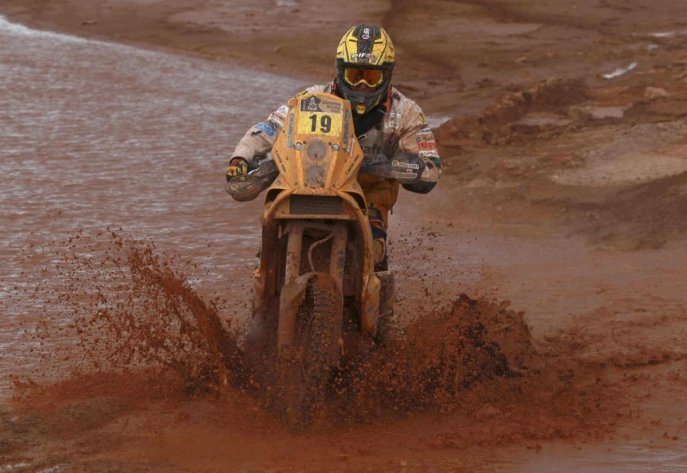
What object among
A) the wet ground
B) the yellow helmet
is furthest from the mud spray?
the yellow helmet

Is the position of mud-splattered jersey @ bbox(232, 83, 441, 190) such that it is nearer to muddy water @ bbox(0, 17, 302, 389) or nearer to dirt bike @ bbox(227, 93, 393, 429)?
dirt bike @ bbox(227, 93, 393, 429)

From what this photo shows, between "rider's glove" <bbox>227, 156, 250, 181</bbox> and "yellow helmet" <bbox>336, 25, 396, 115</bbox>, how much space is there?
65 centimetres

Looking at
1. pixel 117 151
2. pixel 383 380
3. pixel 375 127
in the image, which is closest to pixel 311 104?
pixel 375 127

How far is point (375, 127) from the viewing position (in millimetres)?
6441

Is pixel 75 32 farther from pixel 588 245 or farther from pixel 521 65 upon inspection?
pixel 588 245

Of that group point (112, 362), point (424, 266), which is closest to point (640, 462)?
point (112, 362)

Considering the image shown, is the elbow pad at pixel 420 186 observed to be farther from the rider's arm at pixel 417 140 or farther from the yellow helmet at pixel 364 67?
the yellow helmet at pixel 364 67

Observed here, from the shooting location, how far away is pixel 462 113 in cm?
1470

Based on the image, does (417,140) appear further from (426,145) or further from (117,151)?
(117,151)

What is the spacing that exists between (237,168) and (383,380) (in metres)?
1.25

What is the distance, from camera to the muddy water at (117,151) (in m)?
9.40

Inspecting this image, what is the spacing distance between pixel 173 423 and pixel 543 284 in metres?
3.51

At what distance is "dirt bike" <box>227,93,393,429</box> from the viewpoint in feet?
18.1

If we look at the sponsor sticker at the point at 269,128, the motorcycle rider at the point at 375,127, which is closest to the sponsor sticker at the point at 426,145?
the motorcycle rider at the point at 375,127
